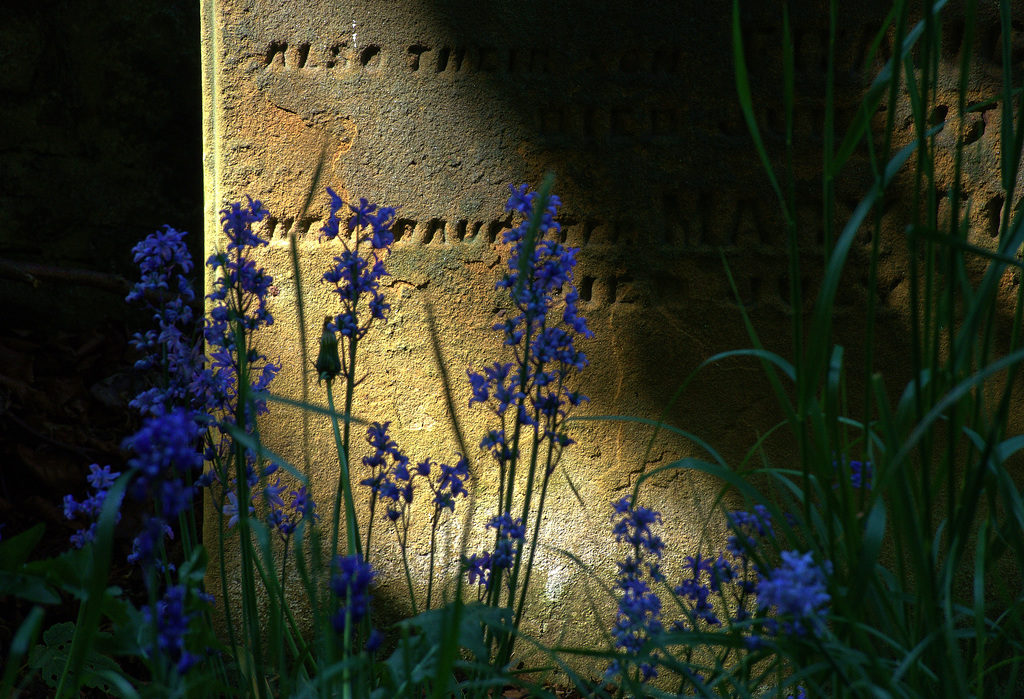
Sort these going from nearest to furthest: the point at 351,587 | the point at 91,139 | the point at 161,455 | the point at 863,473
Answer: the point at 161,455
the point at 351,587
the point at 863,473
the point at 91,139

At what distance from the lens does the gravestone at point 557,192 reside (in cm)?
165

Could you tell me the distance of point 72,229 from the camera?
2686 mm

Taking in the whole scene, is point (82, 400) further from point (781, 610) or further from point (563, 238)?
point (781, 610)

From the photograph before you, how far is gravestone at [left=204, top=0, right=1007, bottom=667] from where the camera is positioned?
5.41ft

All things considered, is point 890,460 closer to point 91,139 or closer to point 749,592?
point 749,592

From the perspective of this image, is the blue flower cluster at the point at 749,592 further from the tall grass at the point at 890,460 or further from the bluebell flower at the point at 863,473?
the bluebell flower at the point at 863,473

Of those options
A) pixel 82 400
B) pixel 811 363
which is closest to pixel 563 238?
pixel 811 363

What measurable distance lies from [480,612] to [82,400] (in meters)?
2.10

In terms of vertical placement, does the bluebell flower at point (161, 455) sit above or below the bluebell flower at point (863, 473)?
above

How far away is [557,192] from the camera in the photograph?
67.3 inches

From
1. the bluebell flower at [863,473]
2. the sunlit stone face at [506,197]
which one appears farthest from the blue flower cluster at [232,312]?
the bluebell flower at [863,473]

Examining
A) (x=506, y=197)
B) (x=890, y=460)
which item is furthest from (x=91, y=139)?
(x=890, y=460)

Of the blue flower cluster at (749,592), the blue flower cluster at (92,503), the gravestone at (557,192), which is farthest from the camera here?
the gravestone at (557,192)

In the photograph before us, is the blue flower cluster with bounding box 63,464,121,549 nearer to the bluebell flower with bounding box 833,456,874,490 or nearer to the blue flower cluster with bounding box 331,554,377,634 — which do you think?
the blue flower cluster with bounding box 331,554,377,634
